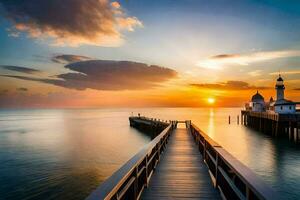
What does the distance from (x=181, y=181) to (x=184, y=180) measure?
0.48 ft

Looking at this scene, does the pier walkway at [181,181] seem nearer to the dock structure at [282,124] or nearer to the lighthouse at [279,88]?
the dock structure at [282,124]

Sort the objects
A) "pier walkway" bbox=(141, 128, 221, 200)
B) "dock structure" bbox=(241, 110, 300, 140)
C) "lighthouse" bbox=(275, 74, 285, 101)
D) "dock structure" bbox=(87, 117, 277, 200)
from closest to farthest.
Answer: "dock structure" bbox=(87, 117, 277, 200), "pier walkway" bbox=(141, 128, 221, 200), "dock structure" bbox=(241, 110, 300, 140), "lighthouse" bbox=(275, 74, 285, 101)

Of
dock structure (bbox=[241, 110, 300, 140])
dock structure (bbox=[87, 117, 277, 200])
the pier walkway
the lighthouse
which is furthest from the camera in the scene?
the lighthouse

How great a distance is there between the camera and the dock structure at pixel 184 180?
129 inches

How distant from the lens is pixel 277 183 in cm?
1662

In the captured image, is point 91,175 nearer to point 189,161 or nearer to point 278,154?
point 189,161

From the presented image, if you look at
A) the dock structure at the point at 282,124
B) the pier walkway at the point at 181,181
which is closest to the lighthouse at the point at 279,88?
the dock structure at the point at 282,124

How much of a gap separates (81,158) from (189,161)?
19125 millimetres

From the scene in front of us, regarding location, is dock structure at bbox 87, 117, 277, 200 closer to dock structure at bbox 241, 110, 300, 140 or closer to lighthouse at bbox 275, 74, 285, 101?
dock structure at bbox 241, 110, 300, 140

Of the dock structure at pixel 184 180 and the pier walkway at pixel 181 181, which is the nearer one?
the dock structure at pixel 184 180

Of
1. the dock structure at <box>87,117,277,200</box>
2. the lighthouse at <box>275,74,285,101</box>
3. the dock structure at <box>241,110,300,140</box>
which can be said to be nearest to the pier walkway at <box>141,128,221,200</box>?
the dock structure at <box>87,117,277,200</box>

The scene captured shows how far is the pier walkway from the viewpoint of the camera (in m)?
5.76

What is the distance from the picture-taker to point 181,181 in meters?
6.98

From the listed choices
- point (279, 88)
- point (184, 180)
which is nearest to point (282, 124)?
point (279, 88)
